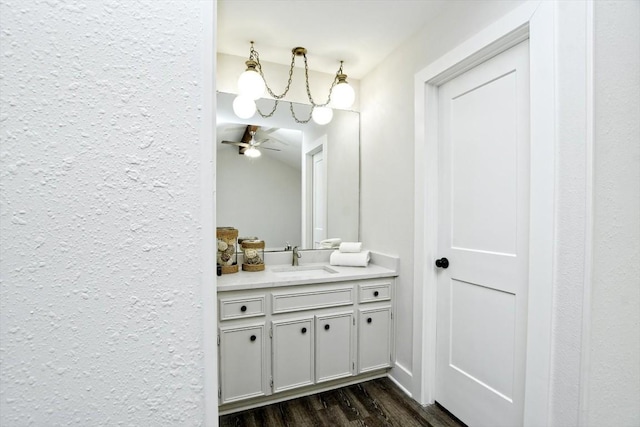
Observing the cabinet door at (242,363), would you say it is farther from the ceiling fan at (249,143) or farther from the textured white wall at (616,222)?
the textured white wall at (616,222)

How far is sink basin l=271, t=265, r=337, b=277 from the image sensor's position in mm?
2188

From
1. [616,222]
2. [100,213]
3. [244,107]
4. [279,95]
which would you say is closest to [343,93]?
[279,95]

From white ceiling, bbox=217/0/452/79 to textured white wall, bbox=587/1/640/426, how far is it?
0.92 m

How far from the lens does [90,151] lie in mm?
449

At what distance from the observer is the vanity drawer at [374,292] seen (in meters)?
2.09

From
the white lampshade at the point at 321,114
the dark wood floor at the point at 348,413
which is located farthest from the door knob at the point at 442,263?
the white lampshade at the point at 321,114

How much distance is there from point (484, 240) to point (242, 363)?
5.06ft

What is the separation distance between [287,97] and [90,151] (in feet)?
7.07

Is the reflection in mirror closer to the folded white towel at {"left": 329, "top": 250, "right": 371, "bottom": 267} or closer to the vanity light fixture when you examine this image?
the vanity light fixture

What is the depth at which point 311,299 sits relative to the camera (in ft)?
6.43

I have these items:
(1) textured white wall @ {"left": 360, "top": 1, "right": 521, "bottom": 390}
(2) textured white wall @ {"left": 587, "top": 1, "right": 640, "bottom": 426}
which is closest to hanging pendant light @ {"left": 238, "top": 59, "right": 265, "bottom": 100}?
(1) textured white wall @ {"left": 360, "top": 1, "right": 521, "bottom": 390}

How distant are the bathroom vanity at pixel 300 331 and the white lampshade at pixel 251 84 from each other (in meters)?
1.29

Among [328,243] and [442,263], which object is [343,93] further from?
[442,263]

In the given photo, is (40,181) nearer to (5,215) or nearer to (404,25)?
(5,215)
